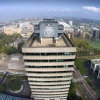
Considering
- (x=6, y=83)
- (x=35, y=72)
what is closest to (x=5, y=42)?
(x=6, y=83)

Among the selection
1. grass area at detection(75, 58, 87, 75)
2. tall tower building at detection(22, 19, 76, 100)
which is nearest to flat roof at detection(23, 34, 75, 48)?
tall tower building at detection(22, 19, 76, 100)

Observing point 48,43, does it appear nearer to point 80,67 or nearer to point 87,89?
point 87,89

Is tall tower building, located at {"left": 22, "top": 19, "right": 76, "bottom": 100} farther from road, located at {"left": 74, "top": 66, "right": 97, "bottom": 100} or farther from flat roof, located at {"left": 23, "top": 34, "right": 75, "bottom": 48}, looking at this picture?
road, located at {"left": 74, "top": 66, "right": 97, "bottom": 100}

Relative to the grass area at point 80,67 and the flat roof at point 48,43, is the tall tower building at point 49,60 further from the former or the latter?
→ the grass area at point 80,67

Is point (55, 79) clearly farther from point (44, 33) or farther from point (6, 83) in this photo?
point (6, 83)

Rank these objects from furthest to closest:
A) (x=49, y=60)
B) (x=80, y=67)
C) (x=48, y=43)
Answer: (x=80, y=67)
(x=48, y=43)
(x=49, y=60)

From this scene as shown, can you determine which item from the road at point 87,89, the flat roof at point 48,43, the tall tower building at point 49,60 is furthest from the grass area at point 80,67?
the flat roof at point 48,43

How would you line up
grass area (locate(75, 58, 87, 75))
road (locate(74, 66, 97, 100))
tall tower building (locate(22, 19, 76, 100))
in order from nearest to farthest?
1. tall tower building (locate(22, 19, 76, 100))
2. road (locate(74, 66, 97, 100))
3. grass area (locate(75, 58, 87, 75))

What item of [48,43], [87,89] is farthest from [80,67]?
[48,43]
